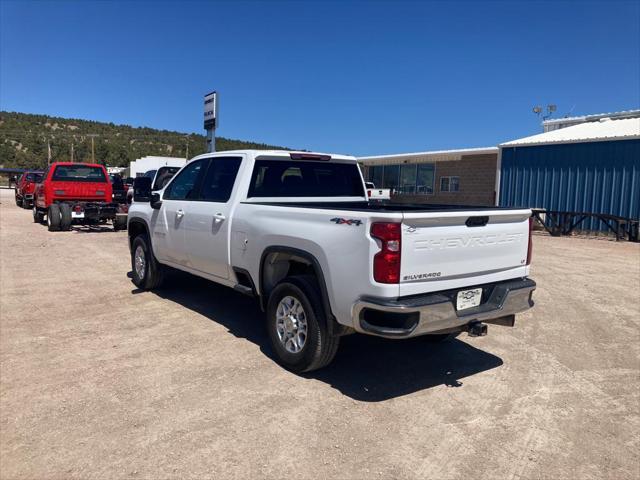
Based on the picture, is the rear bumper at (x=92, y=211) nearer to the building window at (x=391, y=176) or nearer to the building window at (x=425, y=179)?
the building window at (x=425, y=179)

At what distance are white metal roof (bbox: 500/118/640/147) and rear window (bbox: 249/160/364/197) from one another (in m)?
16.5

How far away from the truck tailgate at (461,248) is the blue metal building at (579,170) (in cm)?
1712

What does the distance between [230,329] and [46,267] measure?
5.63m

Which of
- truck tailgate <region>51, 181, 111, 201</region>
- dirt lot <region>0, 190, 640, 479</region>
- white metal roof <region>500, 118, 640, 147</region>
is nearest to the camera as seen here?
dirt lot <region>0, 190, 640, 479</region>

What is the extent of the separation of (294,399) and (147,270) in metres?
4.26

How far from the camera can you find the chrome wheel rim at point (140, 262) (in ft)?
24.9

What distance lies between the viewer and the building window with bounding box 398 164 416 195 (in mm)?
29703

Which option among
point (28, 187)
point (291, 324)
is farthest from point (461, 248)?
point (28, 187)

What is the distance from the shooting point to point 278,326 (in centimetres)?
466

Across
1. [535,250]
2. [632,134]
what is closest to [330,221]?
[535,250]

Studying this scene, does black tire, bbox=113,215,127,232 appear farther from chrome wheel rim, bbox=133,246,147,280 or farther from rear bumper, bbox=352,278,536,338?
rear bumper, bbox=352,278,536,338

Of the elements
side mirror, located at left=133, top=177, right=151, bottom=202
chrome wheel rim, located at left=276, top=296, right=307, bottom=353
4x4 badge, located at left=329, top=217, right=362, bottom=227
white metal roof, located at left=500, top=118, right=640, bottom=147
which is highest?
white metal roof, located at left=500, top=118, right=640, bottom=147

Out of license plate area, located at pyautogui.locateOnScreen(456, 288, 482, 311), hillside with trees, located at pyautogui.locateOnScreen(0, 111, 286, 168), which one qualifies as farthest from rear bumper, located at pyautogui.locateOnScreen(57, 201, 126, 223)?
hillside with trees, located at pyautogui.locateOnScreen(0, 111, 286, 168)

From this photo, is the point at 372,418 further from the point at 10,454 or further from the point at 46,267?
the point at 46,267
